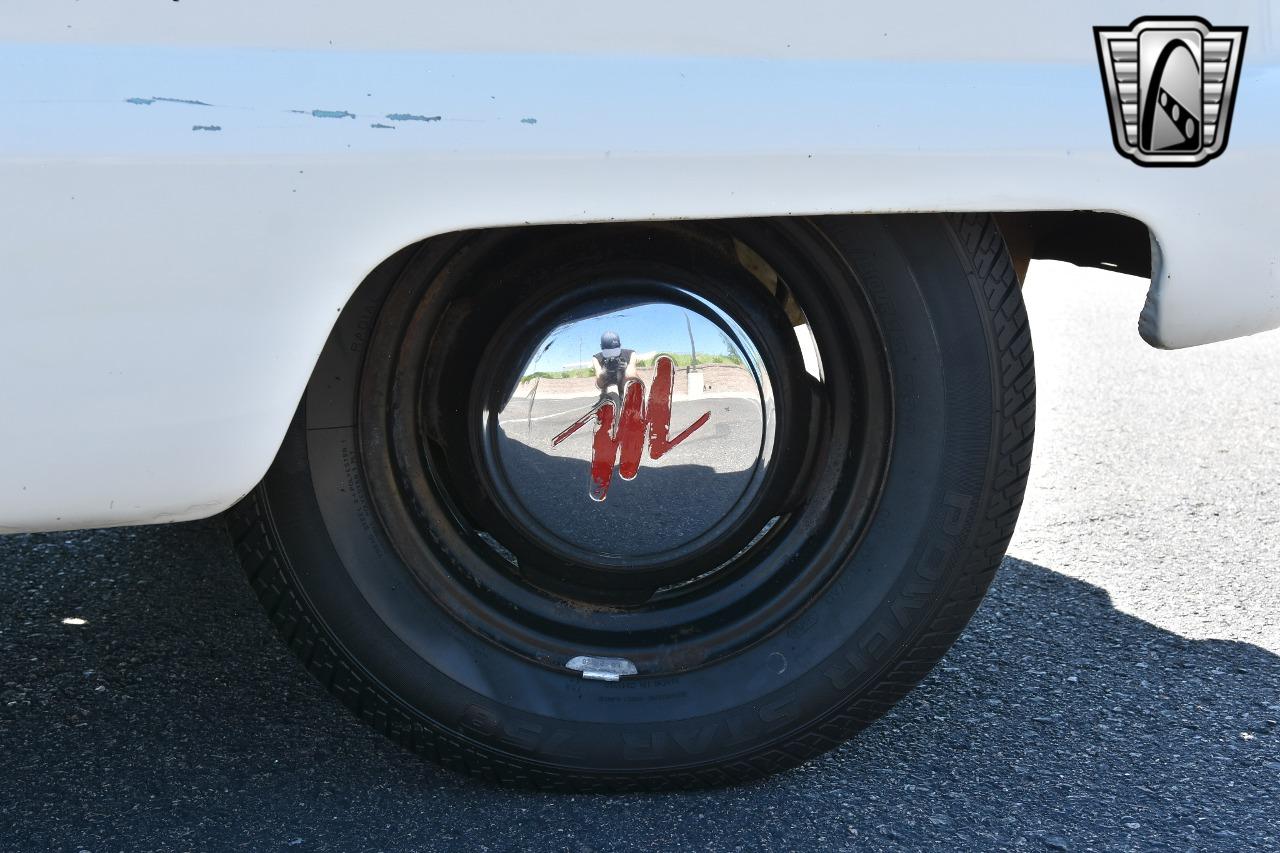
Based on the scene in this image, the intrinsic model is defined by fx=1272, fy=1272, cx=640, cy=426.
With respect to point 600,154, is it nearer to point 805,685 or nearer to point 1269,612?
point 805,685

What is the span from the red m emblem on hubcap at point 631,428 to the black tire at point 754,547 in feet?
0.53

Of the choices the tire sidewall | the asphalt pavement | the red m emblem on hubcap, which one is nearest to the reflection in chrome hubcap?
the red m emblem on hubcap

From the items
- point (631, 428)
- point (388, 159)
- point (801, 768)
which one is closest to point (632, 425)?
point (631, 428)

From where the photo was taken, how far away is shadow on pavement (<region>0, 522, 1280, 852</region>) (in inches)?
66.2

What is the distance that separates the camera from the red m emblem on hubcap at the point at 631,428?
1.59 m

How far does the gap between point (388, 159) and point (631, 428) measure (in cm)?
47

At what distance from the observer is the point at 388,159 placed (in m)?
1.32

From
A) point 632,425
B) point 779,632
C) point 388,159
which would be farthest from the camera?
Answer: point 779,632

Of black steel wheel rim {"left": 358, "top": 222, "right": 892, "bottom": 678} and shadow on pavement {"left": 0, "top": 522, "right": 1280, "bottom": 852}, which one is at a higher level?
black steel wheel rim {"left": 358, "top": 222, "right": 892, "bottom": 678}

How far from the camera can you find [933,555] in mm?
1673

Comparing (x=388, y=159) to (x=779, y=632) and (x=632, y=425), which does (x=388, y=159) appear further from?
(x=779, y=632)

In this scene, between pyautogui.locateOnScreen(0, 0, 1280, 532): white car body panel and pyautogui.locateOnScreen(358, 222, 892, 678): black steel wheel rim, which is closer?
pyautogui.locateOnScreen(0, 0, 1280, 532): white car body panel

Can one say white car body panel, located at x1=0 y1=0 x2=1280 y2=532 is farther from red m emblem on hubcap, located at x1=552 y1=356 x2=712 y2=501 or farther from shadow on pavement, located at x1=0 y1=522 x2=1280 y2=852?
shadow on pavement, located at x1=0 y1=522 x2=1280 y2=852

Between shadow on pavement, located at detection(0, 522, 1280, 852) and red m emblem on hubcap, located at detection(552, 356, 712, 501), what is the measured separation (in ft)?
1.59
